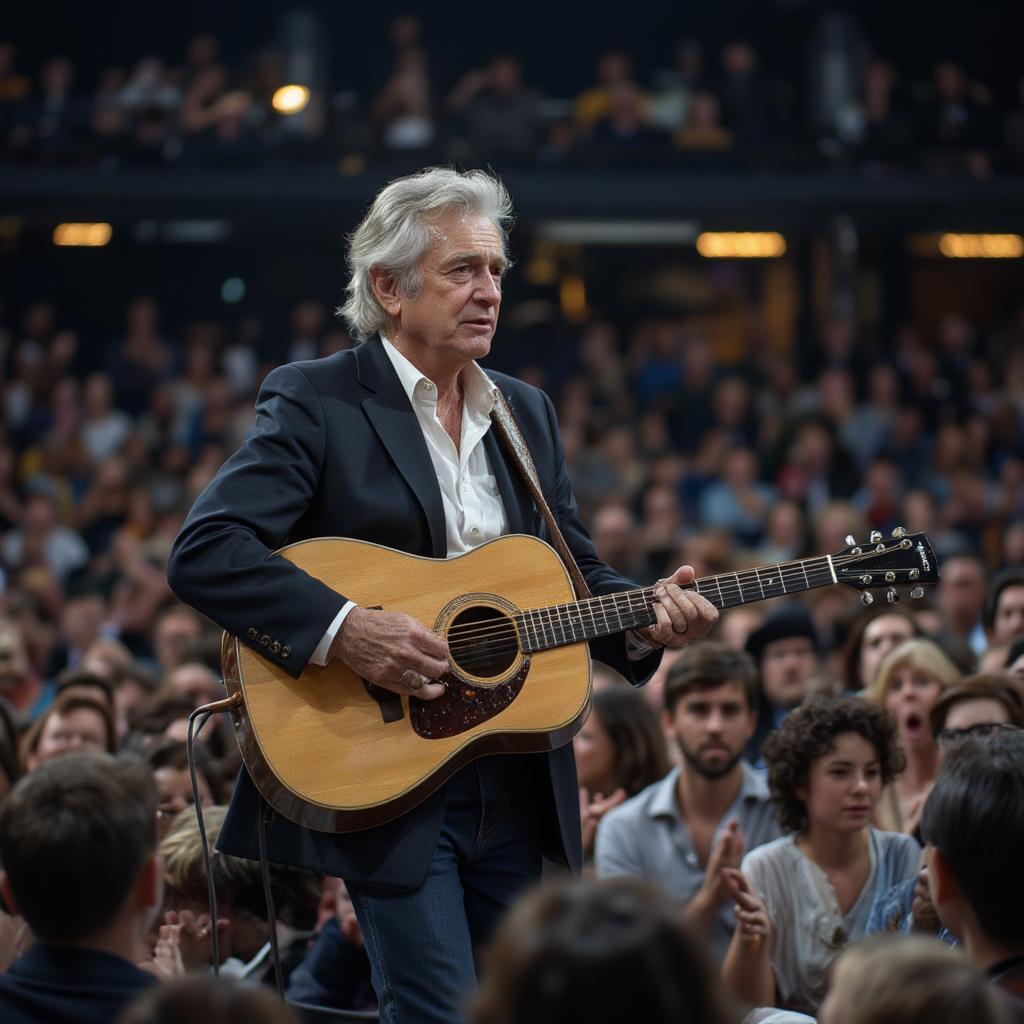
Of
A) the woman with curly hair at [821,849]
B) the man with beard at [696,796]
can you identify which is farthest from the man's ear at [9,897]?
the man with beard at [696,796]

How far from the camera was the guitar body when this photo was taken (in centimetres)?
321

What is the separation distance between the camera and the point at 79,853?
2.54 metres

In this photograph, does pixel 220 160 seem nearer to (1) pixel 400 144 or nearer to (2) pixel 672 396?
(1) pixel 400 144

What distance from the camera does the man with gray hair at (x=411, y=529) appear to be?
3199mm

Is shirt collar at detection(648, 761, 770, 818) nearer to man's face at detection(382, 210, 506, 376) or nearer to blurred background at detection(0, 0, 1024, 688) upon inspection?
man's face at detection(382, 210, 506, 376)

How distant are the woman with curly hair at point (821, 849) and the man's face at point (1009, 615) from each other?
1.84 metres

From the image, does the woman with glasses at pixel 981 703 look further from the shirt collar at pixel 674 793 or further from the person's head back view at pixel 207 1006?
the person's head back view at pixel 207 1006

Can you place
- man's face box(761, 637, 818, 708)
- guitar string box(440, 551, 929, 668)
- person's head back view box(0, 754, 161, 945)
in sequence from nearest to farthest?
1. person's head back view box(0, 754, 161, 945)
2. guitar string box(440, 551, 929, 668)
3. man's face box(761, 637, 818, 708)

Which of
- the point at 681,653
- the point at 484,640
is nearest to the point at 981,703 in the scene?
the point at 681,653

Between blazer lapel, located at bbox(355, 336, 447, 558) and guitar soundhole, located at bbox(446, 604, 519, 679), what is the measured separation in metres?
0.15

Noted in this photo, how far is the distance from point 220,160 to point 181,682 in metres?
8.96

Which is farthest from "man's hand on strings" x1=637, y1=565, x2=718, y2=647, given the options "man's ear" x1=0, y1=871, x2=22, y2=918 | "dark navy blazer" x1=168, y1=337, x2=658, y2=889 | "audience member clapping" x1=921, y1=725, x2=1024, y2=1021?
"man's ear" x1=0, y1=871, x2=22, y2=918

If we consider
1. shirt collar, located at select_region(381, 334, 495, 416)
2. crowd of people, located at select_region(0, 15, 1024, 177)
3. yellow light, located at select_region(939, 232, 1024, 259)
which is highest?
crowd of people, located at select_region(0, 15, 1024, 177)

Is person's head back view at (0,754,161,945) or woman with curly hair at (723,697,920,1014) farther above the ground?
person's head back view at (0,754,161,945)
